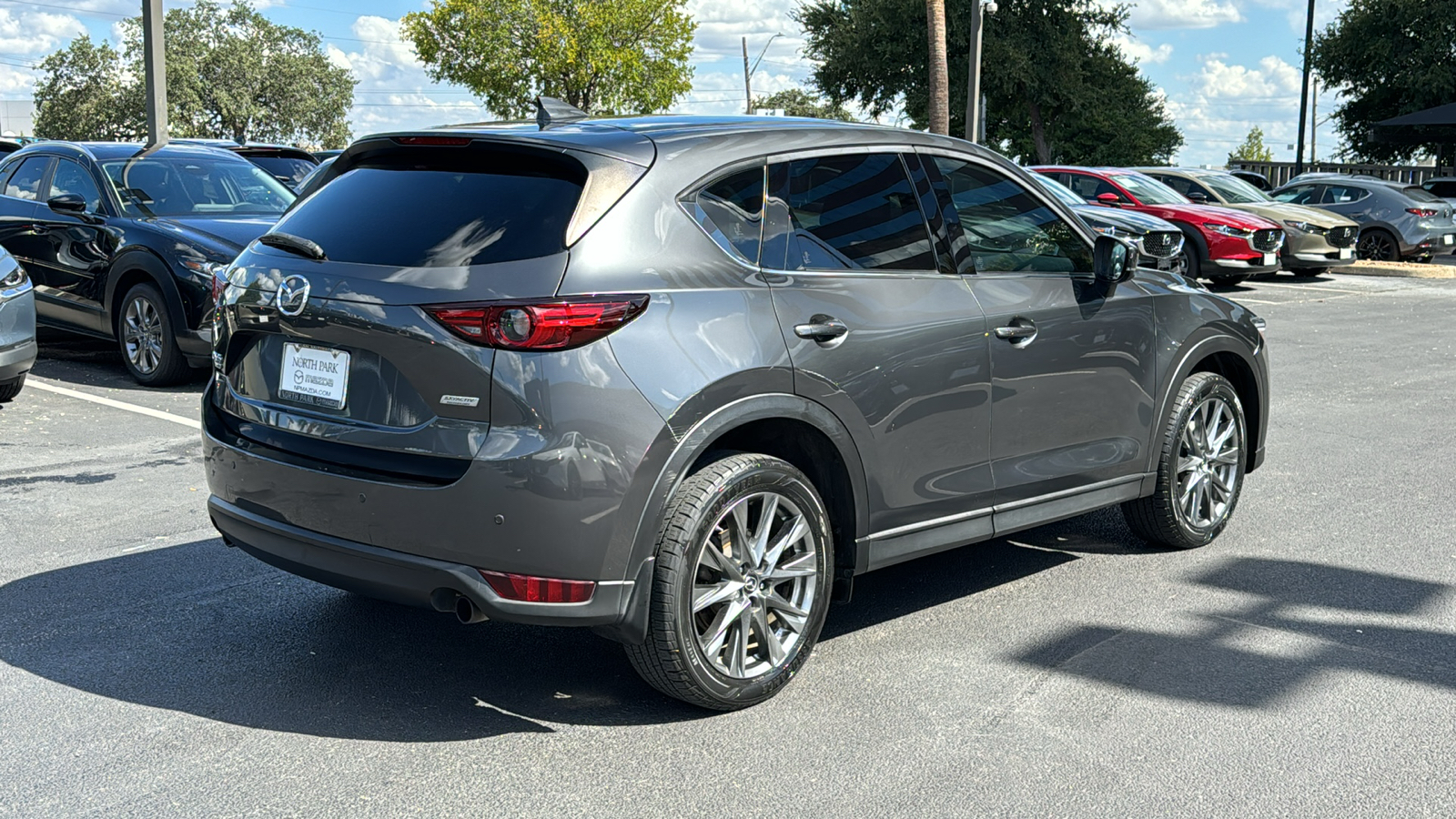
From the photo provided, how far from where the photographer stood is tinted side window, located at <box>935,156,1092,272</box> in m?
4.75

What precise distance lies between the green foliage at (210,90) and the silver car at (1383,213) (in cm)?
7240

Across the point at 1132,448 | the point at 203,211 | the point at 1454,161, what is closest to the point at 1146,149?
the point at 1454,161

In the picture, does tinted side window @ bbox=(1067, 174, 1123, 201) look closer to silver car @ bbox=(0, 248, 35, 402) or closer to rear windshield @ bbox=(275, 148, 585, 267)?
silver car @ bbox=(0, 248, 35, 402)

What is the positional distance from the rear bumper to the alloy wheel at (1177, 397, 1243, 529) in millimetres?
2869

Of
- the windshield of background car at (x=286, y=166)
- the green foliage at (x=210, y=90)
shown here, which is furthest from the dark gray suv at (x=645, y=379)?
the green foliage at (x=210, y=90)

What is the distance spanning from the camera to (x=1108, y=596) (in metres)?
5.12

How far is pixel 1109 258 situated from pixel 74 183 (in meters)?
8.63

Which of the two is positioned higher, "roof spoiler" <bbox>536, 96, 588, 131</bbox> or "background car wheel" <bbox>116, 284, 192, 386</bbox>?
"roof spoiler" <bbox>536, 96, 588, 131</bbox>

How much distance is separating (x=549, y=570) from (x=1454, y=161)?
42.4m

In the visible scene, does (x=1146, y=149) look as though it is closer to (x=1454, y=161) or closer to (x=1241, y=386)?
(x=1454, y=161)

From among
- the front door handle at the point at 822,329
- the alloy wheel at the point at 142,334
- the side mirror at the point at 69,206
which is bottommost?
the alloy wheel at the point at 142,334

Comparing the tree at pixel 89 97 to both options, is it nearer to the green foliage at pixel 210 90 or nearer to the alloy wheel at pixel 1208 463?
the green foliage at pixel 210 90

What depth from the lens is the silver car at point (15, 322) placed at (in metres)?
8.26

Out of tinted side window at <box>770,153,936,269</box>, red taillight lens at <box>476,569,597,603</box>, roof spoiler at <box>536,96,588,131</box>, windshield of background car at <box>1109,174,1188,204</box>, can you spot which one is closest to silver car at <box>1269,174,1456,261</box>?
windshield of background car at <box>1109,174,1188,204</box>
